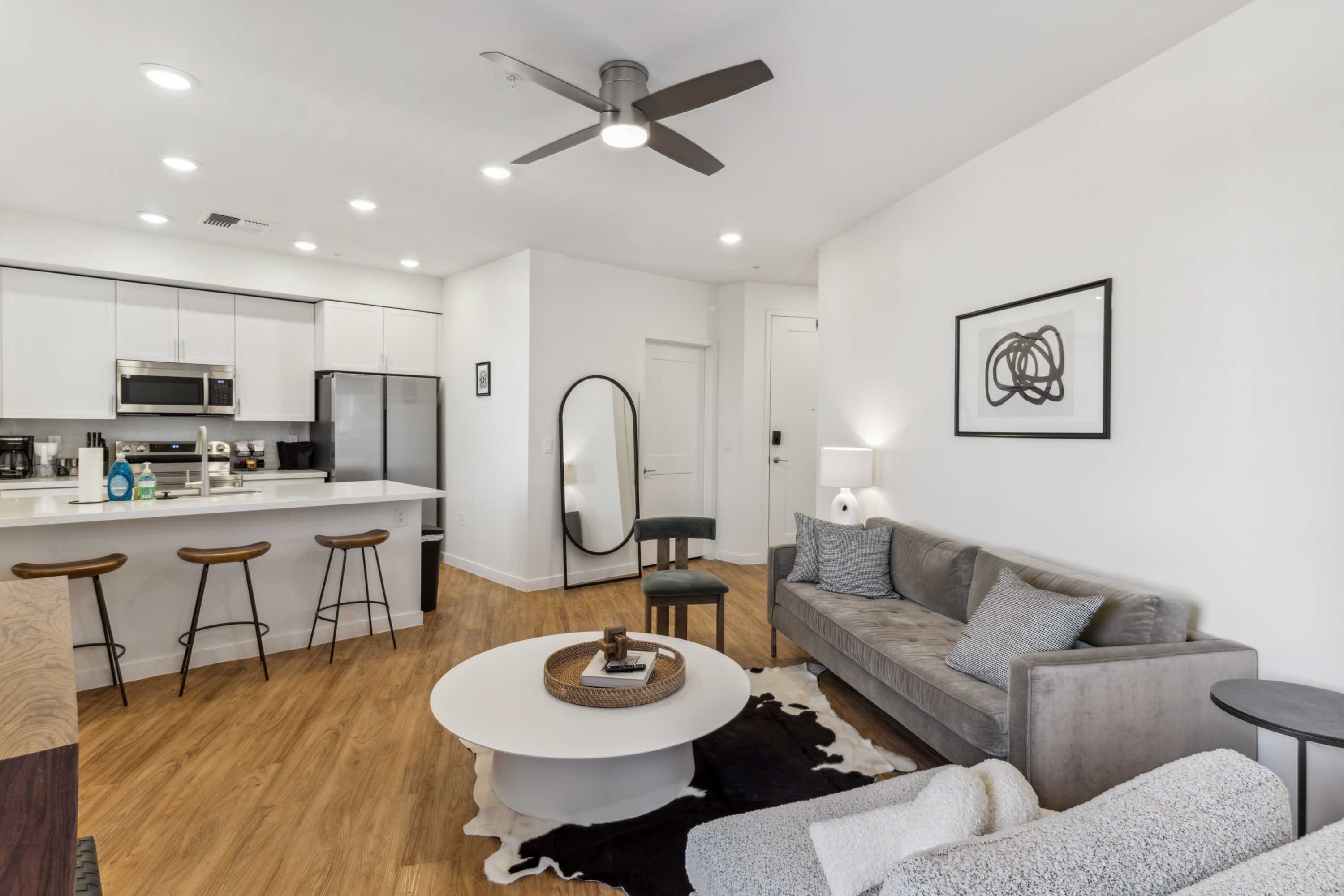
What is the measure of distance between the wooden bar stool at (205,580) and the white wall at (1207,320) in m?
3.61

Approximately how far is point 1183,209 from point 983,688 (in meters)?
1.80

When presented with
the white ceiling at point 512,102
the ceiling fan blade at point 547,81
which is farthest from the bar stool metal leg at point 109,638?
the ceiling fan blade at point 547,81

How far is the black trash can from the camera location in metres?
4.41

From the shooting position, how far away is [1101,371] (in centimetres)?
260

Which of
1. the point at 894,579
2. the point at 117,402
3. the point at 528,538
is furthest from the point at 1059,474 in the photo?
the point at 117,402

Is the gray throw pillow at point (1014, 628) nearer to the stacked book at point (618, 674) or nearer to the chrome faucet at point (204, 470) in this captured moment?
the stacked book at point (618, 674)

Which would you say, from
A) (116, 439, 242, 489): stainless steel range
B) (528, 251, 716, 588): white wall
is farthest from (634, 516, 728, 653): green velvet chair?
(116, 439, 242, 489): stainless steel range

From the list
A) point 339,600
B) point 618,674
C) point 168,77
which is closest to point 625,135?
point 168,77

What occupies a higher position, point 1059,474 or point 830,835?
point 1059,474

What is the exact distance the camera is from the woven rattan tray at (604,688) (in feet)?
7.20

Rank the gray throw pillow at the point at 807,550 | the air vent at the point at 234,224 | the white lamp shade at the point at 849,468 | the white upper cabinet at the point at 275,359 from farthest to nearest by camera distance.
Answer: the white upper cabinet at the point at 275,359
the air vent at the point at 234,224
the white lamp shade at the point at 849,468
the gray throw pillow at the point at 807,550

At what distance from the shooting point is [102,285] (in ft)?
15.8

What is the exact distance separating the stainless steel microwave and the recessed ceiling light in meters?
3.15

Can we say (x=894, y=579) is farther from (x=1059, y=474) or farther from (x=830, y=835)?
(x=830, y=835)
